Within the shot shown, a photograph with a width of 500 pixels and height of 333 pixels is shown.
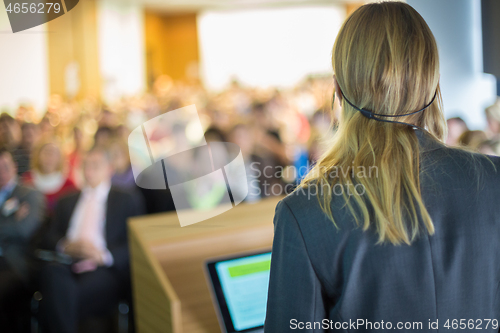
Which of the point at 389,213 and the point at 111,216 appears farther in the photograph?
the point at 111,216

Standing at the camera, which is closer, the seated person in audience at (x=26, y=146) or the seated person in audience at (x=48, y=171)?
the seated person in audience at (x=48, y=171)

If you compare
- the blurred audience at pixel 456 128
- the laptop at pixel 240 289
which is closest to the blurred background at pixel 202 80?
the blurred audience at pixel 456 128

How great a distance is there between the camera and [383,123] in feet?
2.24

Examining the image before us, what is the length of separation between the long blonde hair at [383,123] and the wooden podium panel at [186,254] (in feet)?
2.70

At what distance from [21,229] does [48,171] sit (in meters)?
0.77

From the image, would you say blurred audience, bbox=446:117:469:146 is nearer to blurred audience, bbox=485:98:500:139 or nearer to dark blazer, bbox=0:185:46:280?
blurred audience, bbox=485:98:500:139

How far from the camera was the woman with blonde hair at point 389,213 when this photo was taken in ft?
2.15

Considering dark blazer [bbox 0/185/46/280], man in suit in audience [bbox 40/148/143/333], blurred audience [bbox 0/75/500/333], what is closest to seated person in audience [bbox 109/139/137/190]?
blurred audience [bbox 0/75/500/333]

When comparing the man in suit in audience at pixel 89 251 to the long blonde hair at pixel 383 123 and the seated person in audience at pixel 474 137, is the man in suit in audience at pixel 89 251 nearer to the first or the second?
the seated person in audience at pixel 474 137

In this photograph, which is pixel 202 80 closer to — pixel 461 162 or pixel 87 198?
pixel 87 198

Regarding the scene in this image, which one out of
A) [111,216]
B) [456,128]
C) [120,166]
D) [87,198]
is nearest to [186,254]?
[111,216]

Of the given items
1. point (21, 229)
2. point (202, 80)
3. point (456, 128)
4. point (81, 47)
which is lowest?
point (21, 229)

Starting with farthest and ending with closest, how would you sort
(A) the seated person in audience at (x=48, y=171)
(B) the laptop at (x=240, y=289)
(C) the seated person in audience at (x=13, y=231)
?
(A) the seated person in audience at (x=48, y=171) < (C) the seated person in audience at (x=13, y=231) < (B) the laptop at (x=240, y=289)

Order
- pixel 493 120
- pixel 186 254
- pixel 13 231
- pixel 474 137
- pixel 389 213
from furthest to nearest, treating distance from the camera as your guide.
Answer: pixel 13 231
pixel 493 120
pixel 474 137
pixel 186 254
pixel 389 213
